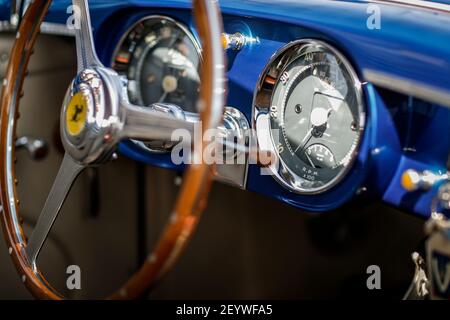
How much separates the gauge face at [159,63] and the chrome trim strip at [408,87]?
1.87 ft

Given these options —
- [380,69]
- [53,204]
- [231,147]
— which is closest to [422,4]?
[380,69]

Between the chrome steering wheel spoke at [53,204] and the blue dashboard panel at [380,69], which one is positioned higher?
the blue dashboard panel at [380,69]

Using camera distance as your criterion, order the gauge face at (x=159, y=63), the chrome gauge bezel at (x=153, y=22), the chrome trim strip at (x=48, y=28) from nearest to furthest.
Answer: the chrome gauge bezel at (x=153, y=22) → the gauge face at (x=159, y=63) → the chrome trim strip at (x=48, y=28)

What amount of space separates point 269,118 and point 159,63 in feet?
1.52

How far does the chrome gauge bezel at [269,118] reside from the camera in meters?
1.32

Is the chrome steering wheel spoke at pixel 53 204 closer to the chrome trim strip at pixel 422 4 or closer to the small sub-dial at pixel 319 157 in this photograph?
the small sub-dial at pixel 319 157

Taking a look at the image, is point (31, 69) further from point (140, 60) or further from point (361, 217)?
point (361, 217)

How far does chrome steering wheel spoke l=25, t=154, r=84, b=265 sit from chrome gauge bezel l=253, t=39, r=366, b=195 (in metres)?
0.40

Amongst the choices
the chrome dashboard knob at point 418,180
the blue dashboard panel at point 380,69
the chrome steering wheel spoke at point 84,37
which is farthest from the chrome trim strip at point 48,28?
the chrome dashboard knob at point 418,180

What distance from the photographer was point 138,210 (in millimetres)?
2088

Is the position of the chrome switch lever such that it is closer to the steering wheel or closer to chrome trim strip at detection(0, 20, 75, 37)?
chrome trim strip at detection(0, 20, 75, 37)

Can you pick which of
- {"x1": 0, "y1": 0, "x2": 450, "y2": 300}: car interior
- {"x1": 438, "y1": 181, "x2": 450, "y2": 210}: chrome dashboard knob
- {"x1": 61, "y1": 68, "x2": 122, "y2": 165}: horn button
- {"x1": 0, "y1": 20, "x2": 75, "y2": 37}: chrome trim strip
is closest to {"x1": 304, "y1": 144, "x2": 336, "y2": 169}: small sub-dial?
{"x1": 0, "y1": 0, "x2": 450, "y2": 300}: car interior

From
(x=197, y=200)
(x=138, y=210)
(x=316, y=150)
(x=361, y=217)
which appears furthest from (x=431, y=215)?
(x=138, y=210)
